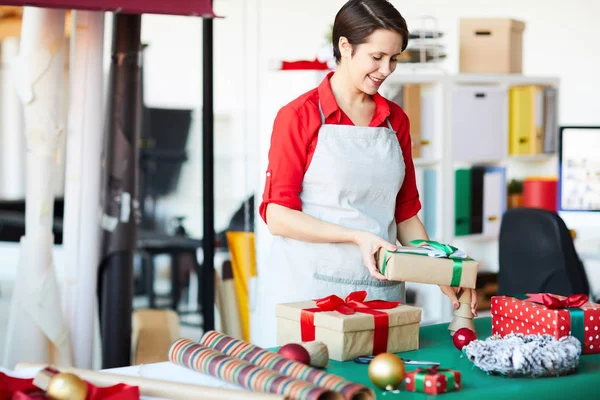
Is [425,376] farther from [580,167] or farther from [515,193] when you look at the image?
[515,193]

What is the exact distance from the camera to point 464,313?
6.15ft

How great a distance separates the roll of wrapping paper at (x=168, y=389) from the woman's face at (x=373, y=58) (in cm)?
95

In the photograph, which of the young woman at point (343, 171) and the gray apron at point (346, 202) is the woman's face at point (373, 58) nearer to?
the young woman at point (343, 171)

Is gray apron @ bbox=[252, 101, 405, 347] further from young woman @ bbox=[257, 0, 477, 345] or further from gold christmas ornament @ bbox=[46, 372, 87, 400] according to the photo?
gold christmas ornament @ bbox=[46, 372, 87, 400]

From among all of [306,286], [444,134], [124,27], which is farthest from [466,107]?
[306,286]

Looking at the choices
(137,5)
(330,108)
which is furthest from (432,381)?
(137,5)

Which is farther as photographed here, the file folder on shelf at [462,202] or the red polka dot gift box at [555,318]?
the file folder on shelf at [462,202]

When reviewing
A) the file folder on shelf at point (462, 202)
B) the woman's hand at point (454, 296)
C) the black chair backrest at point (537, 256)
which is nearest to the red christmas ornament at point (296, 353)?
the woman's hand at point (454, 296)

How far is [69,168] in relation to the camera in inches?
104

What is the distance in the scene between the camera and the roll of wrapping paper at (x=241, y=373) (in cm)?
130

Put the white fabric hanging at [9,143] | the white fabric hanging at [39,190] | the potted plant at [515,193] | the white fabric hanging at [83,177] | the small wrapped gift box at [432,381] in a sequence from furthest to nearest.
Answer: the white fabric hanging at [9,143]
the potted plant at [515,193]
the white fabric hanging at [83,177]
the white fabric hanging at [39,190]
the small wrapped gift box at [432,381]

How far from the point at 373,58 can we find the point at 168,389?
0.98m

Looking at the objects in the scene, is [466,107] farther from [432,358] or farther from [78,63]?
[432,358]

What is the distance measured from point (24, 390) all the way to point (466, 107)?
3031 millimetres
